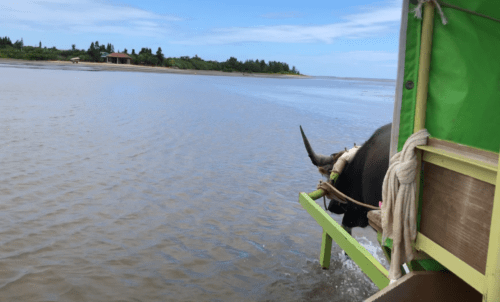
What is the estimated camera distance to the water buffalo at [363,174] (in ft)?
11.9

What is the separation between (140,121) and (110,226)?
10.2 m

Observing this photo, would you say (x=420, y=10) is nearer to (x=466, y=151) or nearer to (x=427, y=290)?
(x=466, y=151)

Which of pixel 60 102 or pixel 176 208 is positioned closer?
pixel 176 208

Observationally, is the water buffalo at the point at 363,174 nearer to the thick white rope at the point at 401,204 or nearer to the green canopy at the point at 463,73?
the thick white rope at the point at 401,204

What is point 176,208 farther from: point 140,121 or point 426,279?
point 140,121

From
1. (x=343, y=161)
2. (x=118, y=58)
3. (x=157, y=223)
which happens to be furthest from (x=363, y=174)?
(x=118, y=58)

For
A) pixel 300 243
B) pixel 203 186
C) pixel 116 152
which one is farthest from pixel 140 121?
pixel 300 243

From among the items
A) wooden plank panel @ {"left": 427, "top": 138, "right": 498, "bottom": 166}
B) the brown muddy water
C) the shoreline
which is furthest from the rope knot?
the shoreline

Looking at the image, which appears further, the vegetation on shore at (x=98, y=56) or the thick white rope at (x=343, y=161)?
the vegetation on shore at (x=98, y=56)

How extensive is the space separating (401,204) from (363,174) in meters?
1.85

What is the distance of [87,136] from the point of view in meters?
11.5

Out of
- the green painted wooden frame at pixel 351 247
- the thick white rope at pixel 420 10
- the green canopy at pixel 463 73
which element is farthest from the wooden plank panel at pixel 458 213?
the thick white rope at pixel 420 10

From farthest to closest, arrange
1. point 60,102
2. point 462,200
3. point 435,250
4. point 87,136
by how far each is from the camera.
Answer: point 60,102 < point 87,136 < point 435,250 < point 462,200

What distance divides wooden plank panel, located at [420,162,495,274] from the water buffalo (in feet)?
4.43
